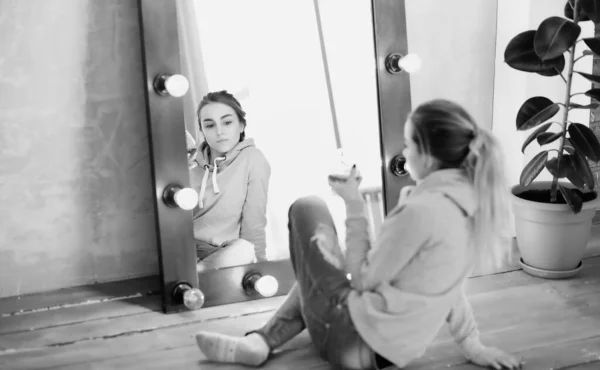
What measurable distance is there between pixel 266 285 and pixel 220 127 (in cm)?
46

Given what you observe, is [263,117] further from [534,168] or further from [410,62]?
[534,168]

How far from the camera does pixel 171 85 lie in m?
2.01

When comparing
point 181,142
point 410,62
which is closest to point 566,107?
point 410,62

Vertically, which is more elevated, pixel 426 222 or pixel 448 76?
pixel 448 76

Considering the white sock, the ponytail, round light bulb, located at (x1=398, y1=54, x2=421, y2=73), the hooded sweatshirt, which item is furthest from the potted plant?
the white sock

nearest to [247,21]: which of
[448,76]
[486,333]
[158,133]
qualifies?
[158,133]

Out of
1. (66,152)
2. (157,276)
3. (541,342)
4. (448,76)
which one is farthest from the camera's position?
(448,76)

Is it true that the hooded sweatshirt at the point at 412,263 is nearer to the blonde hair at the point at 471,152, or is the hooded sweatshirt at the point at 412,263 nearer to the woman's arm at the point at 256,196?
the blonde hair at the point at 471,152

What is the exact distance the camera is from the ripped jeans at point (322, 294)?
166 centimetres

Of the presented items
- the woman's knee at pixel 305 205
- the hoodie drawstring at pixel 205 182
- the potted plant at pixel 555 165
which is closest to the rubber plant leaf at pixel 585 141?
the potted plant at pixel 555 165

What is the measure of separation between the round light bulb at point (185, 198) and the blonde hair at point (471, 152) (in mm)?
697

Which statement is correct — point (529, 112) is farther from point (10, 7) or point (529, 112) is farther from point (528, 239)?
point (10, 7)

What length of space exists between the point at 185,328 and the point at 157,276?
33 centimetres

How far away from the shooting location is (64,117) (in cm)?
216
